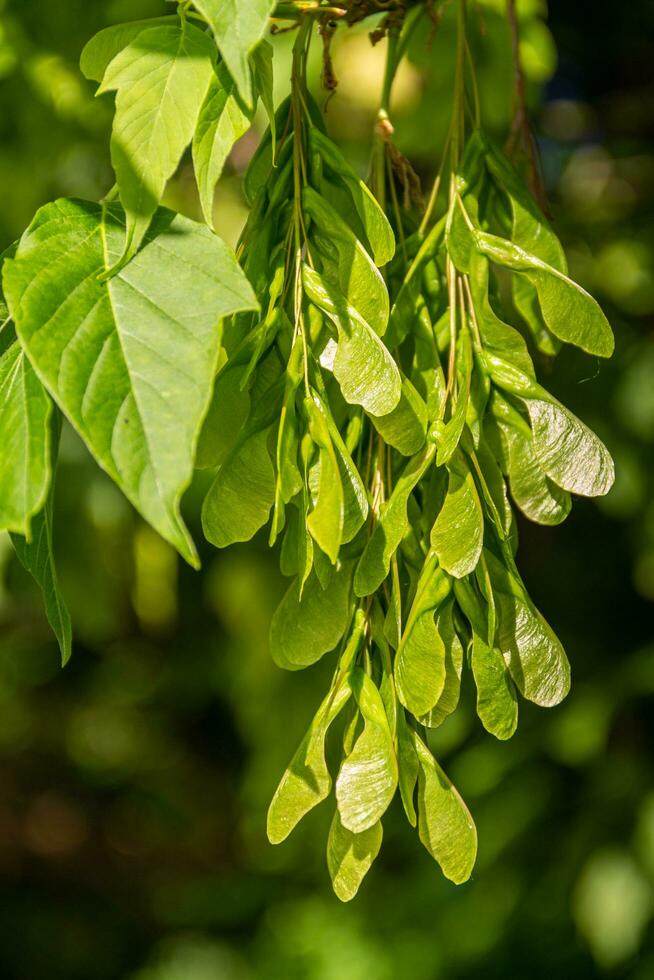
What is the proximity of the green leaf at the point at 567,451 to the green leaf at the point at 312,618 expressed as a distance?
0.48 feet

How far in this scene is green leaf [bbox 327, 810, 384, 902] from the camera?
2.16ft

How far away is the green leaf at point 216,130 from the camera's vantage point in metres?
0.65

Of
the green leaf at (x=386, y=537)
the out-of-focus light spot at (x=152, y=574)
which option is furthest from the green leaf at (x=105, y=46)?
the out-of-focus light spot at (x=152, y=574)

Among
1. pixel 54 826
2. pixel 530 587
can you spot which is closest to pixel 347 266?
pixel 530 587

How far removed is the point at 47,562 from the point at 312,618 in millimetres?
178

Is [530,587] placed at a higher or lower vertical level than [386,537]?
lower

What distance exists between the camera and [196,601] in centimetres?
274

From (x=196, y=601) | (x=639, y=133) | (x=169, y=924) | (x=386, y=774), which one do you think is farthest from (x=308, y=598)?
(x=169, y=924)

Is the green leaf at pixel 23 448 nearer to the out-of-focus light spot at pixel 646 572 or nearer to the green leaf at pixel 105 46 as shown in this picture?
the green leaf at pixel 105 46

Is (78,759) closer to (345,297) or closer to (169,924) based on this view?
(169,924)

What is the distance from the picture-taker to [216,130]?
660 mm

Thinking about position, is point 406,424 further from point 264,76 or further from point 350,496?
point 264,76

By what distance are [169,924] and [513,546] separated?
115 inches

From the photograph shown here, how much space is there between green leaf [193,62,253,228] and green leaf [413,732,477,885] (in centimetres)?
37
